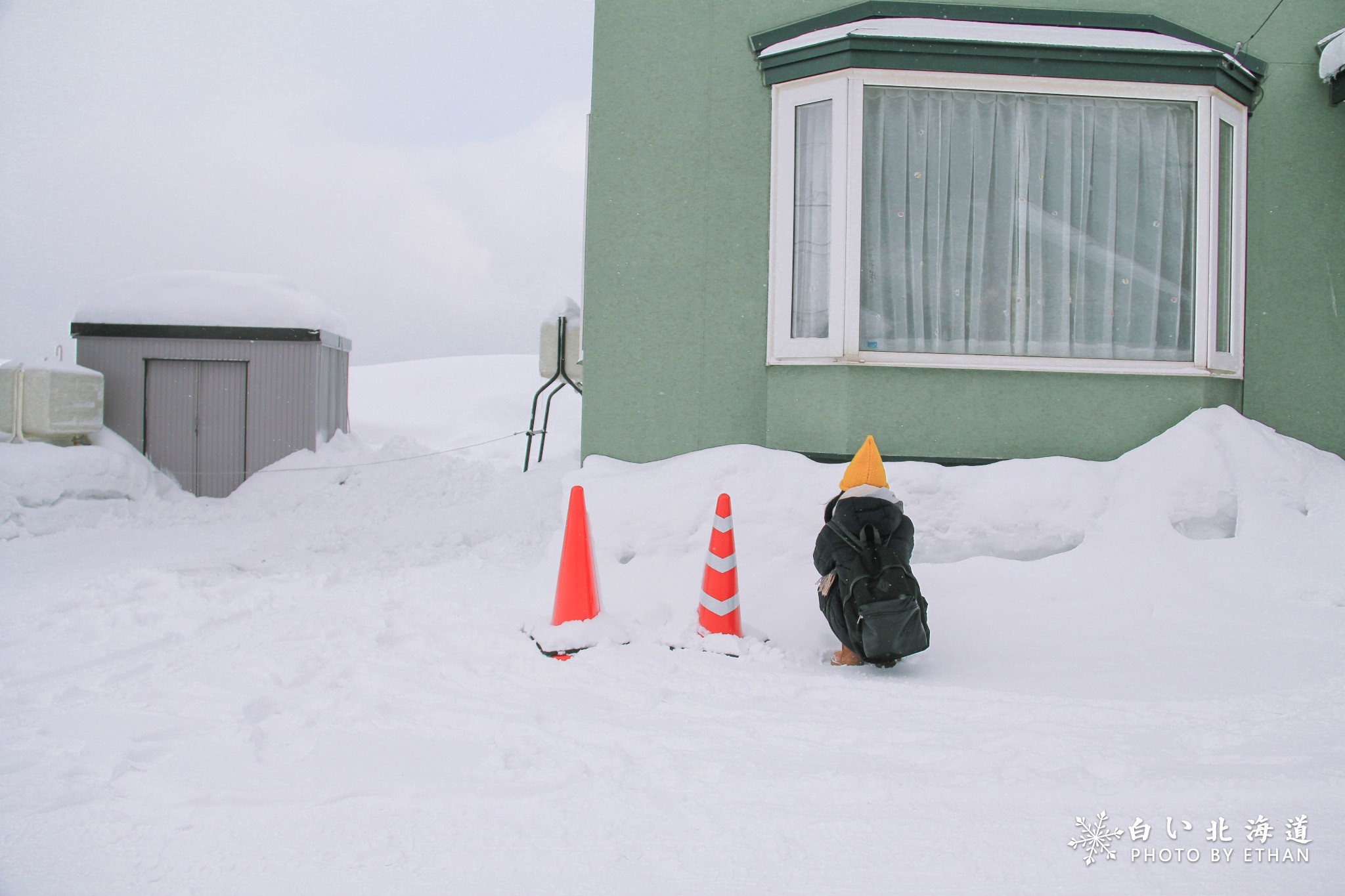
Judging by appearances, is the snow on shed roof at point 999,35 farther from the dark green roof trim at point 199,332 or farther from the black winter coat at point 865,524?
the dark green roof trim at point 199,332

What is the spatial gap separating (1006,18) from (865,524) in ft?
14.1

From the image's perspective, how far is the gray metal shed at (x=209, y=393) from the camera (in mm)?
10445

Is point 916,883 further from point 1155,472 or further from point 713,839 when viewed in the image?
point 1155,472

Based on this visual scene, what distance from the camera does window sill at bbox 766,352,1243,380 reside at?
5.50 metres

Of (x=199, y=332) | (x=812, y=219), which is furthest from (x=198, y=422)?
(x=812, y=219)

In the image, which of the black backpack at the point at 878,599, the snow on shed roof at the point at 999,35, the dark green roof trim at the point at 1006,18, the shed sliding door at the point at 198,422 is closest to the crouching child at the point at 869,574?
the black backpack at the point at 878,599

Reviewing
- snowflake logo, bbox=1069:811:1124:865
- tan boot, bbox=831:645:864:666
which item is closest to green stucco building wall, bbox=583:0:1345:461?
tan boot, bbox=831:645:864:666

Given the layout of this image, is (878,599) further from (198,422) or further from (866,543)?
(198,422)

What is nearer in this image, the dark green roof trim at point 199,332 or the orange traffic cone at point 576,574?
the orange traffic cone at point 576,574

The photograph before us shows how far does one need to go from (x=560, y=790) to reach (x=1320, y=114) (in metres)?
7.12

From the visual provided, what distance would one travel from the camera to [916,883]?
1983 millimetres

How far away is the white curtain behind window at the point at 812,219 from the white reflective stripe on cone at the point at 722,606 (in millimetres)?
2373

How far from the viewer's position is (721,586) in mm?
4066

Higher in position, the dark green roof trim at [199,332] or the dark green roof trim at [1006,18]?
the dark green roof trim at [1006,18]
